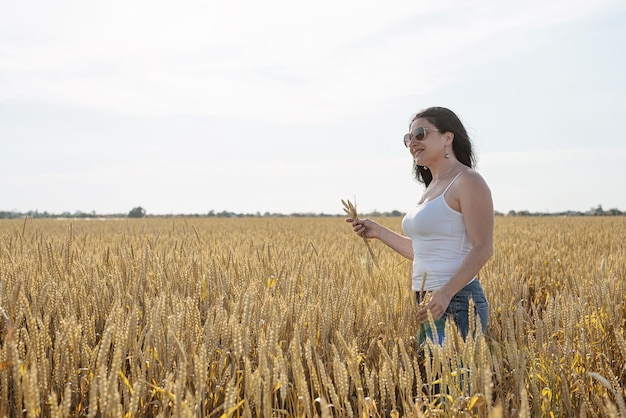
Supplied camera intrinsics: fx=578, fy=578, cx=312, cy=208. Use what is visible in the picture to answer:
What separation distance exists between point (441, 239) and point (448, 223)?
8 centimetres

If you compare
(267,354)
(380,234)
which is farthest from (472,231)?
(267,354)

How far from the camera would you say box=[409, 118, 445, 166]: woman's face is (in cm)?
275

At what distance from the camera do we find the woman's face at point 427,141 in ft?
9.03

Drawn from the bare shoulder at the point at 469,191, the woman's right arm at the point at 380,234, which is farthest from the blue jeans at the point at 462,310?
the woman's right arm at the point at 380,234

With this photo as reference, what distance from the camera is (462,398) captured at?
1661 mm

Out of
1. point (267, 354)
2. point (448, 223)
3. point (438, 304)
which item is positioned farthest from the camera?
point (448, 223)

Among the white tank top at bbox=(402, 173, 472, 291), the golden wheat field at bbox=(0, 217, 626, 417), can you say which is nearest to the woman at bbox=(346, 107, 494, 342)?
the white tank top at bbox=(402, 173, 472, 291)

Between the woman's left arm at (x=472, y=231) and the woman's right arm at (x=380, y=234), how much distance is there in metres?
0.61

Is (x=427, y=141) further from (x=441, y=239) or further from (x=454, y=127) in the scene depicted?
(x=441, y=239)

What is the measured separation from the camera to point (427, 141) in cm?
276

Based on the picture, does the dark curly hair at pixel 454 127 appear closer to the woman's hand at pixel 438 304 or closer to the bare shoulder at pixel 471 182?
the bare shoulder at pixel 471 182

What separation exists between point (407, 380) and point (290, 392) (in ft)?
1.61

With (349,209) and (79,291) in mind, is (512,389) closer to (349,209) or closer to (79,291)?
(349,209)

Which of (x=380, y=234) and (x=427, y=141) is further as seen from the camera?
(x=380, y=234)
